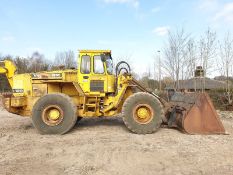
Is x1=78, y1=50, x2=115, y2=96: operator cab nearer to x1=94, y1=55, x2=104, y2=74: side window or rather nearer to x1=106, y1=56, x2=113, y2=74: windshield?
x1=94, y1=55, x2=104, y2=74: side window

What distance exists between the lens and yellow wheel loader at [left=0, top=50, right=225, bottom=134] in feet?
29.0

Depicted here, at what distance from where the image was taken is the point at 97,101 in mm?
9727

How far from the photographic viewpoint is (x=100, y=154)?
6562 millimetres

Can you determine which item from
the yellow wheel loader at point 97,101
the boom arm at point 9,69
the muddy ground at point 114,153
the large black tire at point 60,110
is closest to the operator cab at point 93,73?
the yellow wheel loader at point 97,101

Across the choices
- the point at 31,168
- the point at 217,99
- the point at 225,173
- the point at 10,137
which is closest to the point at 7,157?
the point at 31,168

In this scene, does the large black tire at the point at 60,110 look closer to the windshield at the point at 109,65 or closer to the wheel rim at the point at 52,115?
the wheel rim at the point at 52,115

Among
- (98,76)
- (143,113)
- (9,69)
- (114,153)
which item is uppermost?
(9,69)

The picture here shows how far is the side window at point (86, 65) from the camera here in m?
9.65

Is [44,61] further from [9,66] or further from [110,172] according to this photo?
[110,172]

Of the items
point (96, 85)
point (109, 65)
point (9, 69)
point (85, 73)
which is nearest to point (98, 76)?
point (96, 85)

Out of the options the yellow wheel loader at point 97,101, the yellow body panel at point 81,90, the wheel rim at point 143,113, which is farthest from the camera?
the yellow body panel at point 81,90

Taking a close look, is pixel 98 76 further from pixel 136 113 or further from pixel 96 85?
pixel 136 113

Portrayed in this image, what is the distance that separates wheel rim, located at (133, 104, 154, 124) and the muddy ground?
0.52 m

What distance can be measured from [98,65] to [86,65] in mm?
396
